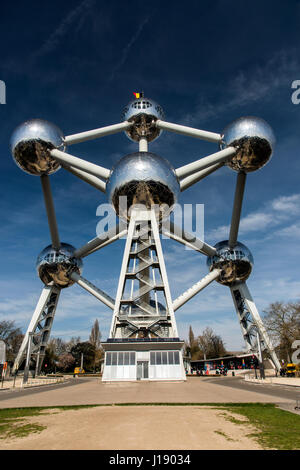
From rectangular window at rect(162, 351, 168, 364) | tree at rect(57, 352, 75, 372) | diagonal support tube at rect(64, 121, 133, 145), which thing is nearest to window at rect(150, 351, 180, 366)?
rectangular window at rect(162, 351, 168, 364)

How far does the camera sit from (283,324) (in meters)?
27.8

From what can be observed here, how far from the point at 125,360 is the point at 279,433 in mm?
14544

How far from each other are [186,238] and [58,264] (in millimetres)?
11380

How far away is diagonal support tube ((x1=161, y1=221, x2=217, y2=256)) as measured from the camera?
27.0 meters

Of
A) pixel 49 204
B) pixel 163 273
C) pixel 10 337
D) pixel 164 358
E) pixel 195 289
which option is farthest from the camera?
pixel 10 337

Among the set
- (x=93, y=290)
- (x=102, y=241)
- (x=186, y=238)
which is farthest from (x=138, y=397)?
(x=186, y=238)

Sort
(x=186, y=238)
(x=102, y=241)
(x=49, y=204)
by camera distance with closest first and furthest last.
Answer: (x=49, y=204) → (x=102, y=241) → (x=186, y=238)

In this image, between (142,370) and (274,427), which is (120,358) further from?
(274,427)

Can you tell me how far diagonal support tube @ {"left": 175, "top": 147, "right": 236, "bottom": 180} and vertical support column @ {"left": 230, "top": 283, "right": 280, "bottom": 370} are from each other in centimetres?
1324

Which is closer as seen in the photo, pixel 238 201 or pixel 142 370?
pixel 142 370

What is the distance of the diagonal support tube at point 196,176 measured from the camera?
23891 millimetres

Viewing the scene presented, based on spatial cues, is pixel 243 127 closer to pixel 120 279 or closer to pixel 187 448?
pixel 120 279

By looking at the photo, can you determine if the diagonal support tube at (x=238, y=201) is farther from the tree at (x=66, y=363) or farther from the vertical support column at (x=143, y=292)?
the tree at (x=66, y=363)
